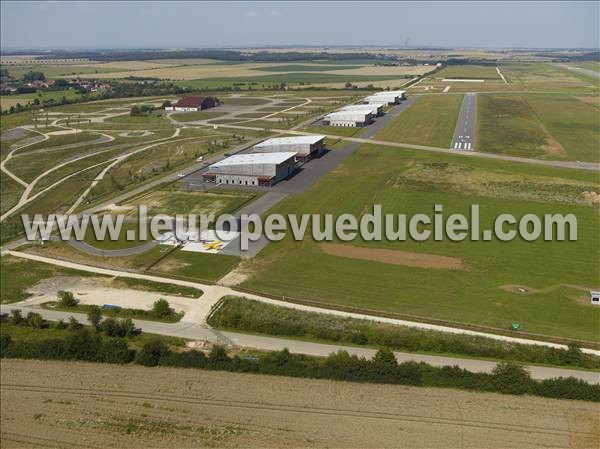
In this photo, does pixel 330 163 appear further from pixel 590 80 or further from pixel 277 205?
pixel 590 80

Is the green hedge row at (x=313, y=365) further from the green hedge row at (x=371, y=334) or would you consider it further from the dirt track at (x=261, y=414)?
the green hedge row at (x=371, y=334)

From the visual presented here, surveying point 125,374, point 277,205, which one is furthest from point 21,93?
point 125,374

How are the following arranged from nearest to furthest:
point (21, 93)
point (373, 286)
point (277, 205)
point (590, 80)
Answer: point (373, 286)
point (277, 205)
point (21, 93)
point (590, 80)

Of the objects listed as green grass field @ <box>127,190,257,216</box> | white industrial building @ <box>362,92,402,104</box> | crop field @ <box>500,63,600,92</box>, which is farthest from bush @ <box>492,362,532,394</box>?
crop field @ <box>500,63,600,92</box>

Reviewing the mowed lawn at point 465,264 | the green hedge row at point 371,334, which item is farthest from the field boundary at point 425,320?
the green hedge row at point 371,334

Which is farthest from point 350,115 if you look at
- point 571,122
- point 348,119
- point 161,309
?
point 161,309

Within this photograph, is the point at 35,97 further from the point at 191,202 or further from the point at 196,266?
the point at 196,266
